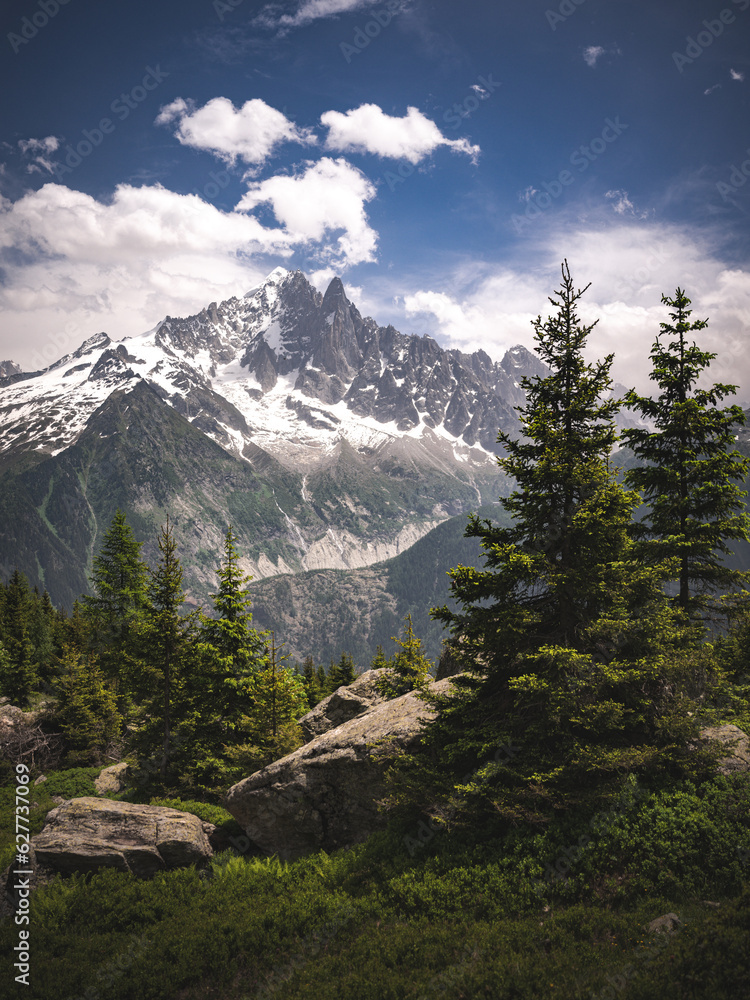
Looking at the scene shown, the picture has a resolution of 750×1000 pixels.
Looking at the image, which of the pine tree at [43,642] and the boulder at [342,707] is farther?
the pine tree at [43,642]

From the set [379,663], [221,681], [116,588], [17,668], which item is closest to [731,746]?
[221,681]

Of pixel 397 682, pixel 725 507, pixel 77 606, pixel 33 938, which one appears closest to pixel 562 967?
pixel 33 938

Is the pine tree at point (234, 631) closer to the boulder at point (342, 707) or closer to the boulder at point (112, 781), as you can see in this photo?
the boulder at point (342, 707)

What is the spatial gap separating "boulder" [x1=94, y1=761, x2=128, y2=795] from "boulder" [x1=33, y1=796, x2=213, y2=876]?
1312 centimetres

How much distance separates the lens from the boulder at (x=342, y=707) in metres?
26.2

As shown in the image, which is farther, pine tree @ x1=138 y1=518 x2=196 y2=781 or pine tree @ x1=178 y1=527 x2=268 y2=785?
pine tree @ x1=138 y1=518 x2=196 y2=781

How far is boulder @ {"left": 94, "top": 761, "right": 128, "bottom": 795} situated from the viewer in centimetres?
2933

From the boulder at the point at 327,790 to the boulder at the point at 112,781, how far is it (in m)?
14.1

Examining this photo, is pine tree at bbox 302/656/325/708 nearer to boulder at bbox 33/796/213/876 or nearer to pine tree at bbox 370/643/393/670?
pine tree at bbox 370/643/393/670

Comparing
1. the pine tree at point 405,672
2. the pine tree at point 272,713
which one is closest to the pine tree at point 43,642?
the pine tree at point 272,713

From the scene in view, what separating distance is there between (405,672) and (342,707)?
3765 millimetres

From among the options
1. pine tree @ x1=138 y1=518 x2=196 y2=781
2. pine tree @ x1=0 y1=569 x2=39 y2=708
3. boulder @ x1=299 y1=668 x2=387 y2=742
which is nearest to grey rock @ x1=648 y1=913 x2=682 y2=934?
boulder @ x1=299 y1=668 x2=387 y2=742

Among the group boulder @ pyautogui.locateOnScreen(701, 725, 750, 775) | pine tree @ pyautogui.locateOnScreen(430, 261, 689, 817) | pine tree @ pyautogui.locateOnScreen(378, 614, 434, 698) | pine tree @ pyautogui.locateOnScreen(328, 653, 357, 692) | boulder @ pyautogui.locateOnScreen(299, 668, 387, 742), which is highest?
pine tree @ pyautogui.locateOnScreen(430, 261, 689, 817)

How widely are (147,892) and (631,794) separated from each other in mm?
13681
